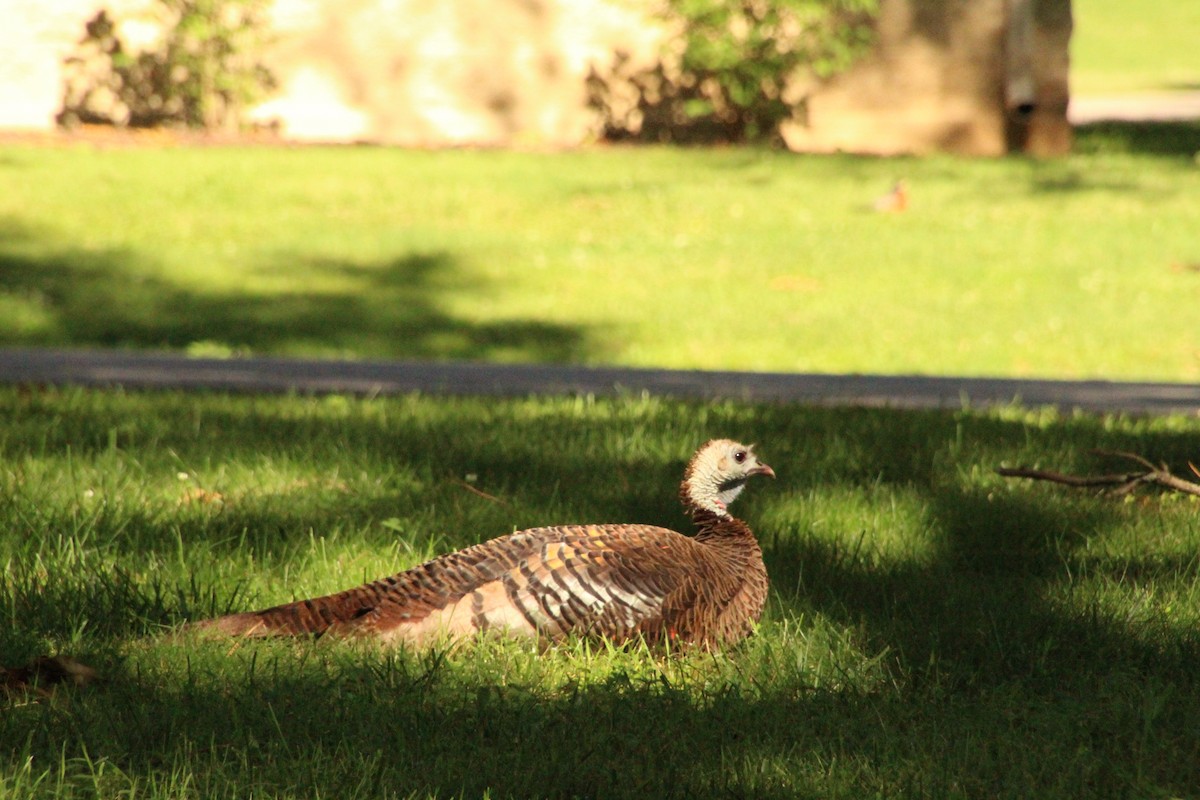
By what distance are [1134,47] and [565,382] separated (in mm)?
52424

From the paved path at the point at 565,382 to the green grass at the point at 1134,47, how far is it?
32.9 metres

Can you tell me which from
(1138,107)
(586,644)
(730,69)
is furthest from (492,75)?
(586,644)

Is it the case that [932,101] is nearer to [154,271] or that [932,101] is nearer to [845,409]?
[154,271]

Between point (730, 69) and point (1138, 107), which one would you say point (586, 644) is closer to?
point (730, 69)

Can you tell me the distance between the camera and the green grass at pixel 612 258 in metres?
11.9

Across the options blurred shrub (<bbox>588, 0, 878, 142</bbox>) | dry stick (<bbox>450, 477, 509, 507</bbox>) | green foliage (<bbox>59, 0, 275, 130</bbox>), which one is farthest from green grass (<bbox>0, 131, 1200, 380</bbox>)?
dry stick (<bbox>450, 477, 509, 507</bbox>)

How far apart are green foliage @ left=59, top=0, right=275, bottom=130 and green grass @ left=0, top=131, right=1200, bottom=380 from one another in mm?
2046

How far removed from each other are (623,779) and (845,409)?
477 cm

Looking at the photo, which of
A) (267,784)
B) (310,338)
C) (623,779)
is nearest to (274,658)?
(267,784)

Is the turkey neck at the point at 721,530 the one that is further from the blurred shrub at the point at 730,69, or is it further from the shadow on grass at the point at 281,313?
the blurred shrub at the point at 730,69

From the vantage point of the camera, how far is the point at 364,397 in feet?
28.8

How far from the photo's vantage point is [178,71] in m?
20.8

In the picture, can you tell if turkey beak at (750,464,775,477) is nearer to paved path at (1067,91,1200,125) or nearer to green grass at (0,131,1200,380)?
green grass at (0,131,1200,380)

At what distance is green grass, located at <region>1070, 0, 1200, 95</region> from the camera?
45.1 meters
